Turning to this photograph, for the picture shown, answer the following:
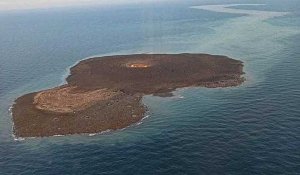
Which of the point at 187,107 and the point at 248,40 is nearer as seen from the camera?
the point at 187,107

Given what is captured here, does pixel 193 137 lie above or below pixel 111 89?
below

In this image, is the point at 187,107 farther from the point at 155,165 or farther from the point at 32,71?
the point at 32,71

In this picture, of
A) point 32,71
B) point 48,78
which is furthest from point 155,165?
point 32,71

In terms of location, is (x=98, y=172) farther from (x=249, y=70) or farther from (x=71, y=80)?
(x=249, y=70)

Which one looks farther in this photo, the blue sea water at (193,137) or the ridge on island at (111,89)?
the ridge on island at (111,89)

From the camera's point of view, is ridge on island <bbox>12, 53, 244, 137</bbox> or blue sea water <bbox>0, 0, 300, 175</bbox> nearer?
blue sea water <bbox>0, 0, 300, 175</bbox>

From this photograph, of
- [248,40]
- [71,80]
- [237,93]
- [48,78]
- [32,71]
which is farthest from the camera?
[248,40]

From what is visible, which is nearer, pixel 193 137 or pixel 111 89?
pixel 193 137

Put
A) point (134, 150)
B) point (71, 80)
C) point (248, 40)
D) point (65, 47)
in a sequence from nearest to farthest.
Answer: point (134, 150), point (71, 80), point (248, 40), point (65, 47)
